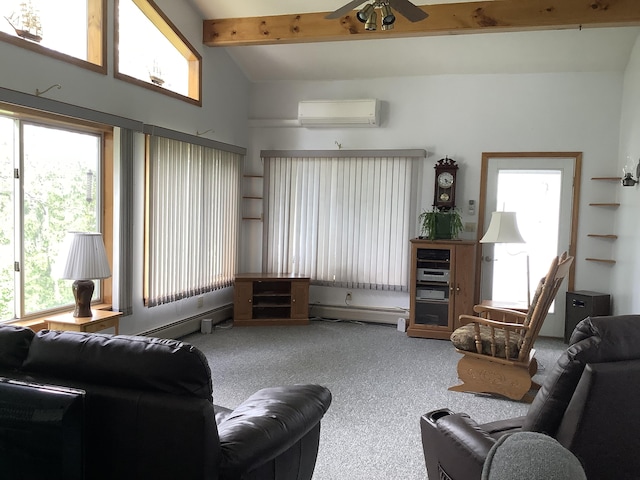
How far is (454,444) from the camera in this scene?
1868mm

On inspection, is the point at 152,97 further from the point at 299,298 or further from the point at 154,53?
the point at 299,298

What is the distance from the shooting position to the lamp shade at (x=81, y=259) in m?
3.50

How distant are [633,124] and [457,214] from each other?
1875 millimetres

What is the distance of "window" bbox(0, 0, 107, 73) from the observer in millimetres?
3424

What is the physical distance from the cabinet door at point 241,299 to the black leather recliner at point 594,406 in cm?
424

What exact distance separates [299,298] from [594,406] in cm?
446

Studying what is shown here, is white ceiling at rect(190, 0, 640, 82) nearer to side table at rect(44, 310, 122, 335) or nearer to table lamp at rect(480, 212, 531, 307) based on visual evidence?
table lamp at rect(480, 212, 531, 307)

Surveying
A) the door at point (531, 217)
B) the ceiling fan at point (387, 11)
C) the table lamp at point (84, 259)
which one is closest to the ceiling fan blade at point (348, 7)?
the ceiling fan at point (387, 11)

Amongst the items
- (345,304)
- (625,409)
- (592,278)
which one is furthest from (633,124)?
(625,409)

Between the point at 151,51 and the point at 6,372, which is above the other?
the point at 151,51

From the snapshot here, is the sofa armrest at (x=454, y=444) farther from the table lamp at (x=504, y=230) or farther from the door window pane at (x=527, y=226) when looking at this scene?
the door window pane at (x=527, y=226)

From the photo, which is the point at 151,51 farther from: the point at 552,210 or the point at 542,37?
the point at 552,210

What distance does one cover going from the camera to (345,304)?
636 centimetres

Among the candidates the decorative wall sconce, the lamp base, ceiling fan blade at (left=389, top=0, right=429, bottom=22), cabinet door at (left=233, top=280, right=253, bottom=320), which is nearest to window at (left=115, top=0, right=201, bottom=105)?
the lamp base
